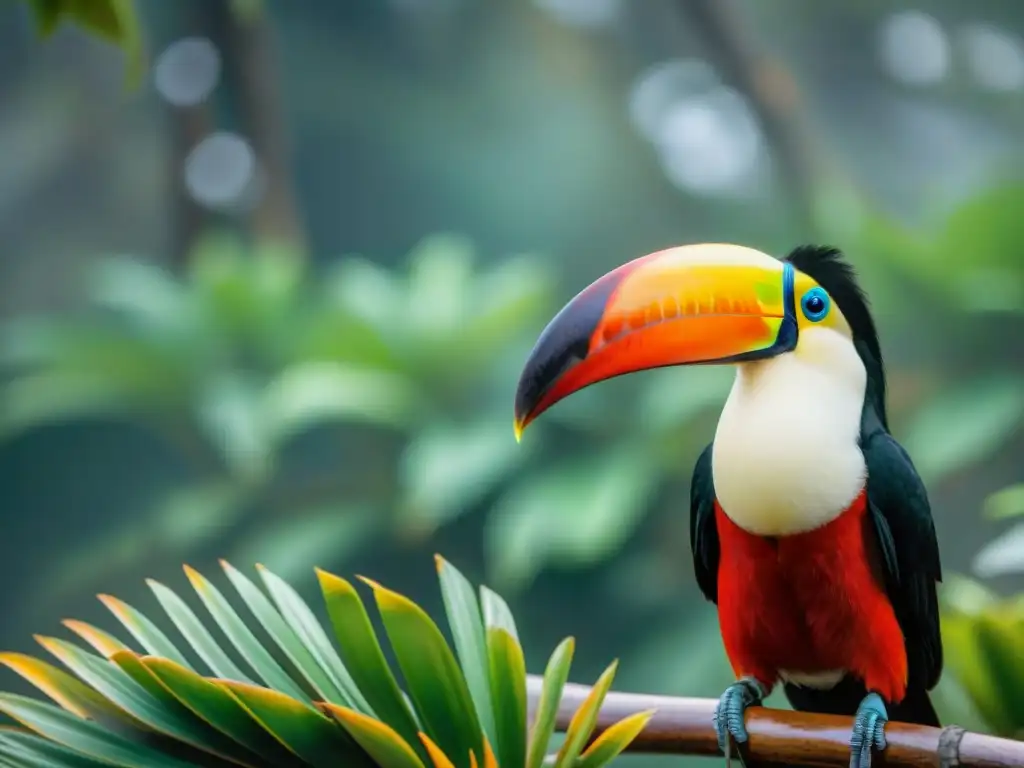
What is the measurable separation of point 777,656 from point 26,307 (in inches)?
127

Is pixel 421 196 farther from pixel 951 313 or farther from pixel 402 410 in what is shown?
pixel 951 313

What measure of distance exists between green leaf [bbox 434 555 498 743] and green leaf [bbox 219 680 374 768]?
98mm

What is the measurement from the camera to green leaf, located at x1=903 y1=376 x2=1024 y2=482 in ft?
7.78

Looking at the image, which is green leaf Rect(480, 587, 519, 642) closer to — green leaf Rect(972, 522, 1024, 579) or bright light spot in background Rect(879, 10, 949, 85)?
green leaf Rect(972, 522, 1024, 579)

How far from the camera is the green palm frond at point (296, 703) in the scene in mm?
722

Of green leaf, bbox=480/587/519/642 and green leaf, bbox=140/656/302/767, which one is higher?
green leaf, bbox=480/587/519/642

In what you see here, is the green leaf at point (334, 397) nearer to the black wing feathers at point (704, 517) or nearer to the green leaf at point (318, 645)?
the black wing feathers at point (704, 517)

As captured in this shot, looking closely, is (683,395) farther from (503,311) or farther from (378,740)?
(378,740)

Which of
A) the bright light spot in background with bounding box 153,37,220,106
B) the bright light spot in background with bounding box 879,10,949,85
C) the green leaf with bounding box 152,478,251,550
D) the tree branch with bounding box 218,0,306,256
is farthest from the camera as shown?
the bright light spot in background with bounding box 879,10,949,85

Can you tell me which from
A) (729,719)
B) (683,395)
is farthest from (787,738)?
(683,395)

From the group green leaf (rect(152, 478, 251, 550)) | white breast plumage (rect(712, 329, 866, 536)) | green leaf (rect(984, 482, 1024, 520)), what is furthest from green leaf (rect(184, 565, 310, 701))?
green leaf (rect(152, 478, 251, 550))

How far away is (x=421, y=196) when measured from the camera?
12.7ft

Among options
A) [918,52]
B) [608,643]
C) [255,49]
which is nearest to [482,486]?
Result: [608,643]

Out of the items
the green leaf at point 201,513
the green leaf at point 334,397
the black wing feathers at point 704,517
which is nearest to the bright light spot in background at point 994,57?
the green leaf at point 334,397
